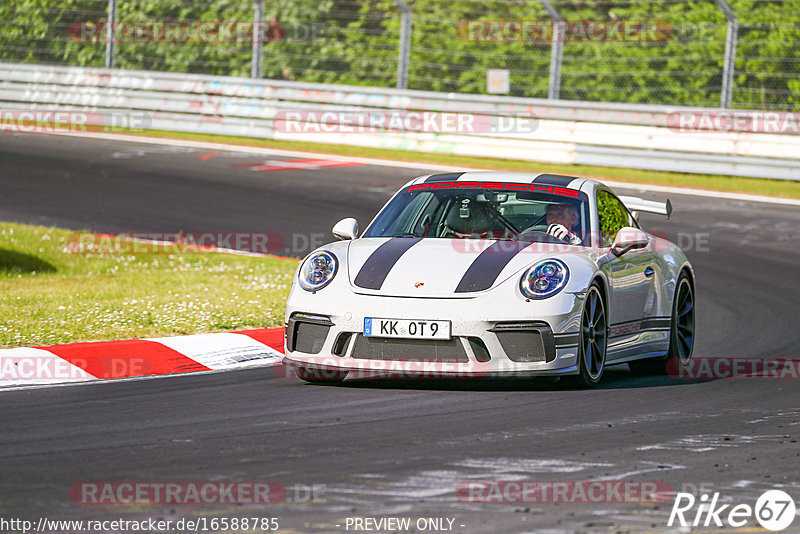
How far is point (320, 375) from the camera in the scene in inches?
298

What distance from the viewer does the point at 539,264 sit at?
24.1 feet

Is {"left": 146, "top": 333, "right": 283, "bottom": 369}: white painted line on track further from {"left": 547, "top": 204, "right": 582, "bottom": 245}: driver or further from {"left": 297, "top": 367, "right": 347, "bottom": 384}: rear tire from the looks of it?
{"left": 547, "top": 204, "right": 582, "bottom": 245}: driver

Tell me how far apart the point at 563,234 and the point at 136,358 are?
2658 mm

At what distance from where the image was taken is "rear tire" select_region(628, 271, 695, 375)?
8.74 meters

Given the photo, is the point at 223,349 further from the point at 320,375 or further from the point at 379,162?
the point at 379,162

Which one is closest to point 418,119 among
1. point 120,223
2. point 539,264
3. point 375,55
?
point 375,55

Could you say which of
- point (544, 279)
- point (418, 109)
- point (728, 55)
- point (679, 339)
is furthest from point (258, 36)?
point (544, 279)

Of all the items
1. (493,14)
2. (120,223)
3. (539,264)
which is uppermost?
(493,14)

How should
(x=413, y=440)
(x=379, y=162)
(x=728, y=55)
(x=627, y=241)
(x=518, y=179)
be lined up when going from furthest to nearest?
(x=379, y=162)
(x=728, y=55)
(x=518, y=179)
(x=627, y=241)
(x=413, y=440)

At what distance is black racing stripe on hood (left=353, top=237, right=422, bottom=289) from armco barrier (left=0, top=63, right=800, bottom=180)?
1185 centimetres

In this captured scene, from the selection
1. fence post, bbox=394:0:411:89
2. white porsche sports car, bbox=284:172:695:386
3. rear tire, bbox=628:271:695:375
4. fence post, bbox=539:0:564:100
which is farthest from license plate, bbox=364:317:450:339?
fence post, bbox=394:0:411:89

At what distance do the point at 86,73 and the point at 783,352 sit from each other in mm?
16414

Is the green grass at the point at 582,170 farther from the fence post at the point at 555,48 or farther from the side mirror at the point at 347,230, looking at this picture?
the side mirror at the point at 347,230

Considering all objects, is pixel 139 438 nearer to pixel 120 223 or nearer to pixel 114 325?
pixel 114 325
